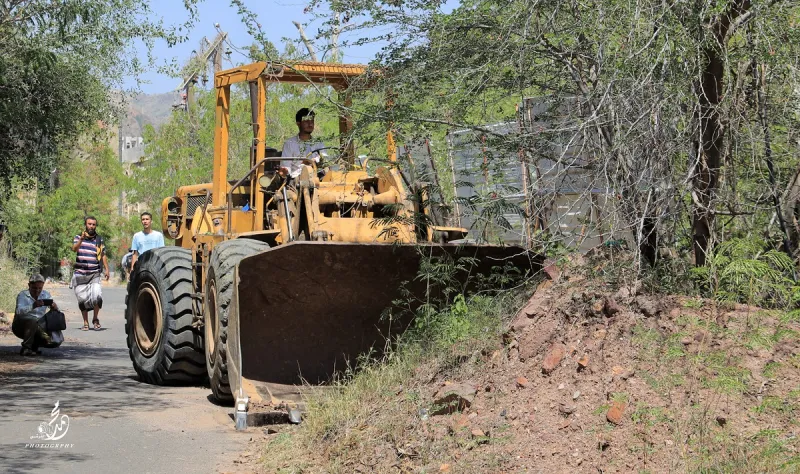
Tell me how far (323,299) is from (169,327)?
6.87 ft

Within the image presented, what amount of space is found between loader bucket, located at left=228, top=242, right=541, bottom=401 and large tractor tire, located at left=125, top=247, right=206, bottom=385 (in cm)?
171

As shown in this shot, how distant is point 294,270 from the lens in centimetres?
930

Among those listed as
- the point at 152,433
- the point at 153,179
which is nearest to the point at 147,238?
the point at 152,433

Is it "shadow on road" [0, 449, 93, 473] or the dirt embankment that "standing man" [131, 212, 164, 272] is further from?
"shadow on road" [0, 449, 93, 473]

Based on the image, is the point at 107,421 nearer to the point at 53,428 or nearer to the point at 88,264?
the point at 53,428

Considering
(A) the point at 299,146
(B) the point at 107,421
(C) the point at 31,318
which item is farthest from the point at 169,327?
(C) the point at 31,318

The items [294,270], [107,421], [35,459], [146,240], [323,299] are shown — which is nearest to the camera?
[35,459]

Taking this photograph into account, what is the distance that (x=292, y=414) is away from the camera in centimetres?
852

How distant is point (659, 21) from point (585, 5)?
0.85 m

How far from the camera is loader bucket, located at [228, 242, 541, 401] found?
923 centimetres

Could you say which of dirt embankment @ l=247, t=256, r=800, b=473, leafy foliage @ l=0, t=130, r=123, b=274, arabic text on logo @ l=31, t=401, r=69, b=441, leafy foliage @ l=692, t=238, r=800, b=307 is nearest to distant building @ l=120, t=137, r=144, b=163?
leafy foliage @ l=0, t=130, r=123, b=274

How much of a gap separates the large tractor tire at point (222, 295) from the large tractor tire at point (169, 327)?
88 centimetres

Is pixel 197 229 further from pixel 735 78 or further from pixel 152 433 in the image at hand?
pixel 735 78

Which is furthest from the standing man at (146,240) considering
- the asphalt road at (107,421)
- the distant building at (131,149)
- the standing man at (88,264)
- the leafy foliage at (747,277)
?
the distant building at (131,149)
